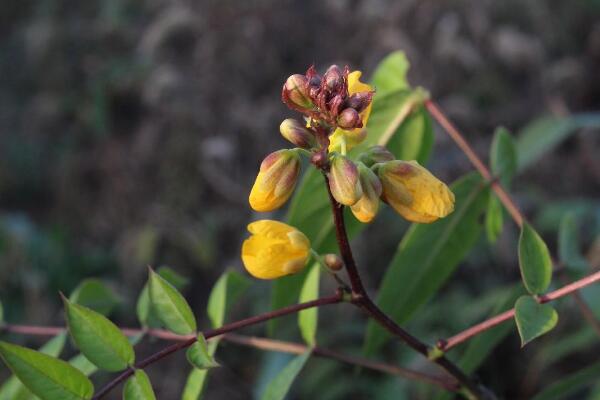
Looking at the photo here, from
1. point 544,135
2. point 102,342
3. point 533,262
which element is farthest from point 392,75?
point 544,135

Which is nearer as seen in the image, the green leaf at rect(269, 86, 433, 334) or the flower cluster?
the flower cluster

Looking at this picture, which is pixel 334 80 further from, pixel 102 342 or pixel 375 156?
pixel 102 342

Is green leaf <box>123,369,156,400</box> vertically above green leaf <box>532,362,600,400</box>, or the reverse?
green leaf <box>532,362,600,400</box>

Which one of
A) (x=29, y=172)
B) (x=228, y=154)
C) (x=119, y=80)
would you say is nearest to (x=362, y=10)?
(x=228, y=154)

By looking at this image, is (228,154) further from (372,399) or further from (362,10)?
(372,399)

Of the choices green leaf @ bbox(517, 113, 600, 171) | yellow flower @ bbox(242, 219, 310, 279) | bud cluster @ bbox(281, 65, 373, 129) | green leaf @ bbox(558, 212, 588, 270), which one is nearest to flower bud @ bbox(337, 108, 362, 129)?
bud cluster @ bbox(281, 65, 373, 129)

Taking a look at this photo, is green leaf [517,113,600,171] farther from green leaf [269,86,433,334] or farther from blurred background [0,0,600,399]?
green leaf [269,86,433,334]
